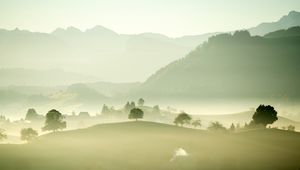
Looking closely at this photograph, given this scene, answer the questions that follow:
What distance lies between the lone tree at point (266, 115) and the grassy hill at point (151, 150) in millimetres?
20974

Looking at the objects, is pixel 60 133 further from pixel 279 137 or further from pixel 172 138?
pixel 279 137

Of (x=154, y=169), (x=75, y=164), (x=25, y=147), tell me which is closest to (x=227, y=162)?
(x=154, y=169)

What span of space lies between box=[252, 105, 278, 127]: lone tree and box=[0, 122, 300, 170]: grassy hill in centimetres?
2097

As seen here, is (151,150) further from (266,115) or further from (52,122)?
(266,115)

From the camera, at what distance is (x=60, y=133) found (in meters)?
150

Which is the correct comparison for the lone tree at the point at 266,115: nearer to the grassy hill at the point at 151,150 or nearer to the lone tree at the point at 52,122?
the grassy hill at the point at 151,150

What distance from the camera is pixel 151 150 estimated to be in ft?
398

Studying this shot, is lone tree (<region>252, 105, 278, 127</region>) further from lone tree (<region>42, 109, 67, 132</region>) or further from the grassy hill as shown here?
lone tree (<region>42, 109, 67, 132</region>)

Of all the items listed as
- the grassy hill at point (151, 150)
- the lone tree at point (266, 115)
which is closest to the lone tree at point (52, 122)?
the grassy hill at point (151, 150)

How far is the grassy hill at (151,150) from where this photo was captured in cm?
10519

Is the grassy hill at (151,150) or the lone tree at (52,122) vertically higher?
the lone tree at (52,122)

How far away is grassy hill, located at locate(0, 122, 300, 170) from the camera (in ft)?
345

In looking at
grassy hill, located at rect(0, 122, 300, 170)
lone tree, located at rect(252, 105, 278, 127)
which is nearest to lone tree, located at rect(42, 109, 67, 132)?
grassy hill, located at rect(0, 122, 300, 170)

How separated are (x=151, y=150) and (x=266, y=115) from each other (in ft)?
243
